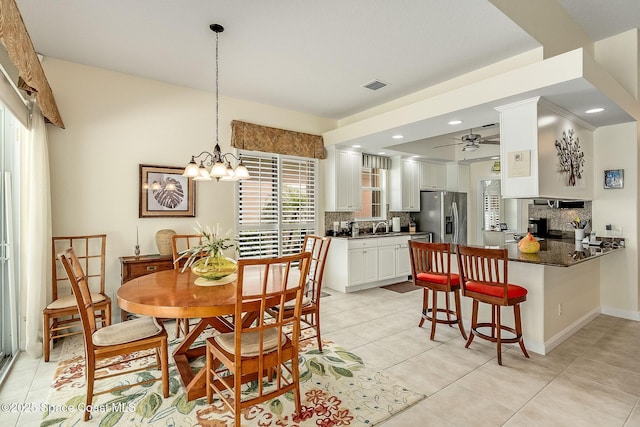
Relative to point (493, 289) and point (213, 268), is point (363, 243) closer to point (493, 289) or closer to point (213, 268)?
point (493, 289)

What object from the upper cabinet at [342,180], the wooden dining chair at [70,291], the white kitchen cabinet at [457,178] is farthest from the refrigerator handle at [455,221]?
the wooden dining chair at [70,291]

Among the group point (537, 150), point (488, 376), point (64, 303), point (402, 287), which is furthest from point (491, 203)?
point (64, 303)

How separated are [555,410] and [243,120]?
455 centimetres

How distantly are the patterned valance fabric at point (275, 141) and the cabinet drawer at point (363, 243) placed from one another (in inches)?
59.5

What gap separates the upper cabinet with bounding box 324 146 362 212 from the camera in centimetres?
548

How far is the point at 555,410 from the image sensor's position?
2189mm

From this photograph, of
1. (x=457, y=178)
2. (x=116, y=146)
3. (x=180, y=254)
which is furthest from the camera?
(x=457, y=178)

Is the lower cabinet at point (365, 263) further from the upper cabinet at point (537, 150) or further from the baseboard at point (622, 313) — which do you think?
the baseboard at point (622, 313)

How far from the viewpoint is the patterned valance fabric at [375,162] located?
6.12 metres

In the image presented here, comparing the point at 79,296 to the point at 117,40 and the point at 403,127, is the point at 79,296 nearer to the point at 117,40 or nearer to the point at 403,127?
the point at 117,40

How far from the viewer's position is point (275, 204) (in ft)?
16.6

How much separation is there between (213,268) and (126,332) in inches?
27.9

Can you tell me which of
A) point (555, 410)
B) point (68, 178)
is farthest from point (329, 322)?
point (68, 178)

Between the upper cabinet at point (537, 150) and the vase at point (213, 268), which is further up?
the upper cabinet at point (537, 150)
